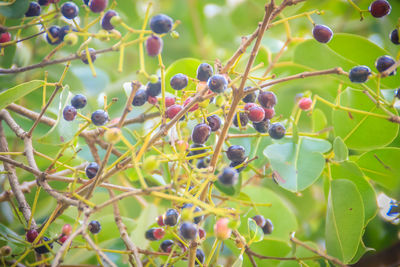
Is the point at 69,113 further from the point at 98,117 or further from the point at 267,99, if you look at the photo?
the point at 267,99

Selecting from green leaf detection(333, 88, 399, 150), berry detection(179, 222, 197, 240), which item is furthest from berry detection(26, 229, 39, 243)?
green leaf detection(333, 88, 399, 150)

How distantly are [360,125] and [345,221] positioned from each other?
0.33 m

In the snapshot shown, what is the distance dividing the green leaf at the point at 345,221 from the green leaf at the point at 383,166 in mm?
181

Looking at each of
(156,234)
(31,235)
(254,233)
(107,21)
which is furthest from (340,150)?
(31,235)

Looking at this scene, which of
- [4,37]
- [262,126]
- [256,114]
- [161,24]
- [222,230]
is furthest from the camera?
[4,37]

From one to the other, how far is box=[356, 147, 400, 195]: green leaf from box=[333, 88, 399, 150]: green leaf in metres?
0.03

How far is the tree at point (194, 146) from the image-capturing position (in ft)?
2.62

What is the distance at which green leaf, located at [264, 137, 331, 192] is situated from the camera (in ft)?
3.23

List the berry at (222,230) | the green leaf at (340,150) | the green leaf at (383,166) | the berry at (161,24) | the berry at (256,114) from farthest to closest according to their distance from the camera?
1. the green leaf at (383,166)
2. the green leaf at (340,150)
3. the berry at (256,114)
4. the berry at (161,24)
5. the berry at (222,230)

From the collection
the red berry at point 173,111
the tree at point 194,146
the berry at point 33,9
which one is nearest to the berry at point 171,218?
the tree at point 194,146

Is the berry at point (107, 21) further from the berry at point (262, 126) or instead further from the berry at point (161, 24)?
the berry at point (262, 126)

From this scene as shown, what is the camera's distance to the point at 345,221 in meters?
1.03

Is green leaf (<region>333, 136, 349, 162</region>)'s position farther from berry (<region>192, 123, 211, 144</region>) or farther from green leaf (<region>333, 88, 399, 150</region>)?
berry (<region>192, 123, 211, 144</region>)

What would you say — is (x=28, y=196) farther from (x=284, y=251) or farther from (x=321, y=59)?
(x=321, y=59)
